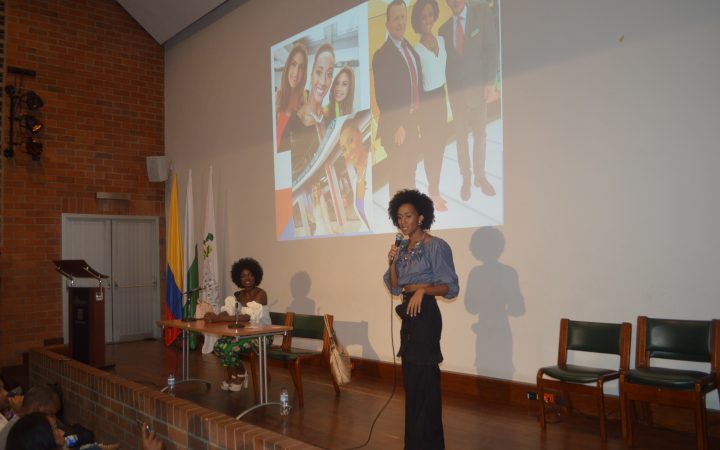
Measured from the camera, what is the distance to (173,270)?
8320mm

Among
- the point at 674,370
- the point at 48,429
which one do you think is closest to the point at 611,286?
the point at 674,370

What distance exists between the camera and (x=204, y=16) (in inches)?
341

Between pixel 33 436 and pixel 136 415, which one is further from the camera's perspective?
pixel 136 415

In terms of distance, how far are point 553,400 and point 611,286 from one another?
893mm

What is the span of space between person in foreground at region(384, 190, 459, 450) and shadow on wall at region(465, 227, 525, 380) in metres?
1.51

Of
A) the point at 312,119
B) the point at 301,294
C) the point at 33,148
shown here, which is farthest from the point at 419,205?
the point at 33,148

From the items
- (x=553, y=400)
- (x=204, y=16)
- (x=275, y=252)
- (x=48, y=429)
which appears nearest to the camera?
(x=48, y=429)

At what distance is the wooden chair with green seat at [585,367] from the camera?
3.68 metres

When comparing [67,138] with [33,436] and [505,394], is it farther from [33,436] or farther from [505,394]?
[505,394]

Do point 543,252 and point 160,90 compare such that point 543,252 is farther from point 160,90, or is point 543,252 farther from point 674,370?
point 160,90

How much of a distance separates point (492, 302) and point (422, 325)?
171 cm

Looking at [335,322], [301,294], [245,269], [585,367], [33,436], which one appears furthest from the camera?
[301,294]

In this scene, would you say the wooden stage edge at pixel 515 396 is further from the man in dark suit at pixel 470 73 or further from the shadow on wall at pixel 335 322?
the man in dark suit at pixel 470 73

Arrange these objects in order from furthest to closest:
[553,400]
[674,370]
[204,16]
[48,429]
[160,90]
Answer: [160,90] → [204,16] → [553,400] → [674,370] → [48,429]
